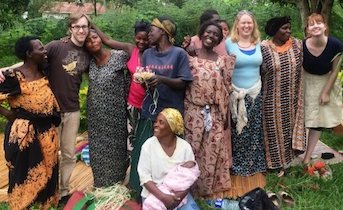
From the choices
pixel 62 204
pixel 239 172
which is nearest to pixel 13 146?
pixel 62 204

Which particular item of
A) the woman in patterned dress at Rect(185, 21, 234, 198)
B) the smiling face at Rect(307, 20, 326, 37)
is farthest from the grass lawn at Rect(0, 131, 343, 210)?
the smiling face at Rect(307, 20, 326, 37)

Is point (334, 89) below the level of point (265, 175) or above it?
above

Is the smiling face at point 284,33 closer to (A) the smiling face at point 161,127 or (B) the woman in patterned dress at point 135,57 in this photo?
(B) the woman in patterned dress at point 135,57

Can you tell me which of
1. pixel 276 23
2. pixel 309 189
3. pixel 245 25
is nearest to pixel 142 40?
pixel 245 25

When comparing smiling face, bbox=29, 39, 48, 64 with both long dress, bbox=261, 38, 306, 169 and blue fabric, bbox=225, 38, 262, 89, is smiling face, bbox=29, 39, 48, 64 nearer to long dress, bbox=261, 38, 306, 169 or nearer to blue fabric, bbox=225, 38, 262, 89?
blue fabric, bbox=225, 38, 262, 89

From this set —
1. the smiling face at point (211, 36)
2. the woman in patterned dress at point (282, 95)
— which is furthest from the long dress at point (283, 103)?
the smiling face at point (211, 36)

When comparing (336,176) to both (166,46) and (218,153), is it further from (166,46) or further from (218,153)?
(166,46)

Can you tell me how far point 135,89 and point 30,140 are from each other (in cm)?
98

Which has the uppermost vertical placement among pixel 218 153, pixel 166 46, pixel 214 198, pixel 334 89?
pixel 166 46

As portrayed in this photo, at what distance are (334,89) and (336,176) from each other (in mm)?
893

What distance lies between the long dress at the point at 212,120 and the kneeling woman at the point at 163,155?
0.37 m

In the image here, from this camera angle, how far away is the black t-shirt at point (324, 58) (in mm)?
4598

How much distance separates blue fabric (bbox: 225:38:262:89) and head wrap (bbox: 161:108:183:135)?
898 mm

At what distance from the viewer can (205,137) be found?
420cm
